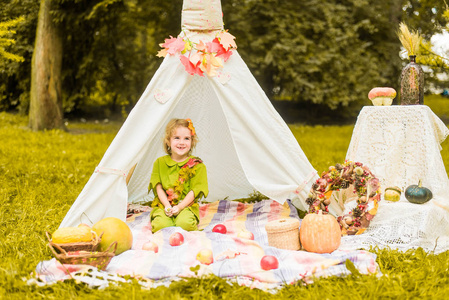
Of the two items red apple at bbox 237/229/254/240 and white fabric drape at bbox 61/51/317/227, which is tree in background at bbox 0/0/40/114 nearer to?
white fabric drape at bbox 61/51/317/227

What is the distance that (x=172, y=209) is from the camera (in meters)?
3.97

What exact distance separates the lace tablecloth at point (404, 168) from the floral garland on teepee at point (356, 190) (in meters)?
0.12

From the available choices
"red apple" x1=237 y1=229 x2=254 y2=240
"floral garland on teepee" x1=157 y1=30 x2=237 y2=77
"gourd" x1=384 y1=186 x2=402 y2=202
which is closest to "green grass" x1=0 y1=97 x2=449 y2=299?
"gourd" x1=384 y1=186 x2=402 y2=202

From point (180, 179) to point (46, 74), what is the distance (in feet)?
22.5

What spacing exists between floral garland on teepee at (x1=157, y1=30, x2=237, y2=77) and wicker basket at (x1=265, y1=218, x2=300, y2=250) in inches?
55.5

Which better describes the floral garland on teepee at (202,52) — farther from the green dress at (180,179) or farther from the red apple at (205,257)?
the red apple at (205,257)

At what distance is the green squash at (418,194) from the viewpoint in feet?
11.8

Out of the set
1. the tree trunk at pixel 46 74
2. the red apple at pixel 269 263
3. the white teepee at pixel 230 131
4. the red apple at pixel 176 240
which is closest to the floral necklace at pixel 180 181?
the white teepee at pixel 230 131

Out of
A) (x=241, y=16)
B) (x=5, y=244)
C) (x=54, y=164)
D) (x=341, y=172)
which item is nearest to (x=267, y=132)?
(x=341, y=172)

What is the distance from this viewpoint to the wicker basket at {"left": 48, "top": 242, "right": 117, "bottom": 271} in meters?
2.80

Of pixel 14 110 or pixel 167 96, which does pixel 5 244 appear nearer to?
pixel 167 96

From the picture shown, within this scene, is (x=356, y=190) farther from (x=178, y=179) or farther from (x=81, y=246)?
(x=81, y=246)

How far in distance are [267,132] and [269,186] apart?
469 millimetres

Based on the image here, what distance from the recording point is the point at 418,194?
3.60 m
